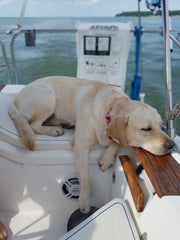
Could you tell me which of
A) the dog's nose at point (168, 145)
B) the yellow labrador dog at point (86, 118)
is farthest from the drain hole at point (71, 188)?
the dog's nose at point (168, 145)

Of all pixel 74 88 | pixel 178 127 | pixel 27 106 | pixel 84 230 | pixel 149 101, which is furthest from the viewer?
pixel 149 101

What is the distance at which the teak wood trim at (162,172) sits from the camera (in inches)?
35.5

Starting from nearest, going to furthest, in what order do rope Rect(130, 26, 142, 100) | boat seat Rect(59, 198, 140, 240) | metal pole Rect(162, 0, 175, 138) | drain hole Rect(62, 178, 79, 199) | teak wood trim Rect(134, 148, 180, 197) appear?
teak wood trim Rect(134, 148, 180, 197) → boat seat Rect(59, 198, 140, 240) → metal pole Rect(162, 0, 175, 138) → drain hole Rect(62, 178, 79, 199) → rope Rect(130, 26, 142, 100)

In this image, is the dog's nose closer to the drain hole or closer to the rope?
the drain hole

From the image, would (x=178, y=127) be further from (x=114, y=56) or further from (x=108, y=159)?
(x=108, y=159)

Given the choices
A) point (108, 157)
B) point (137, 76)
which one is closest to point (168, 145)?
point (108, 157)

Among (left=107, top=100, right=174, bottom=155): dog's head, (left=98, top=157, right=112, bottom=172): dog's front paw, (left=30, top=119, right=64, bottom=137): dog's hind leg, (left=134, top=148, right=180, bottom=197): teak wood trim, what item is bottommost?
(left=98, top=157, right=112, bottom=172): dog's front paw

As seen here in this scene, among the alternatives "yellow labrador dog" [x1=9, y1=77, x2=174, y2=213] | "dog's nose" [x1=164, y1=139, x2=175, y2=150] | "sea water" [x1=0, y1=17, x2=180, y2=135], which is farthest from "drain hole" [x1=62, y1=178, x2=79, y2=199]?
"sea water" [x1=0, y1=17, x2=180, y2=135]

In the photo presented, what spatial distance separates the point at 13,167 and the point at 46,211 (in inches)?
19.8

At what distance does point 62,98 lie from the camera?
182 centimetres

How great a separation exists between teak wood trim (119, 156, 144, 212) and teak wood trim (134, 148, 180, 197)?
0.40ft

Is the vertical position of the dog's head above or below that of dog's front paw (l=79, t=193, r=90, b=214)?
above

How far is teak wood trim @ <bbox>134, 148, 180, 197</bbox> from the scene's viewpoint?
2.96ft

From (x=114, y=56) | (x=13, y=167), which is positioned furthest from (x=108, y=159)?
(x=114, y=56)
